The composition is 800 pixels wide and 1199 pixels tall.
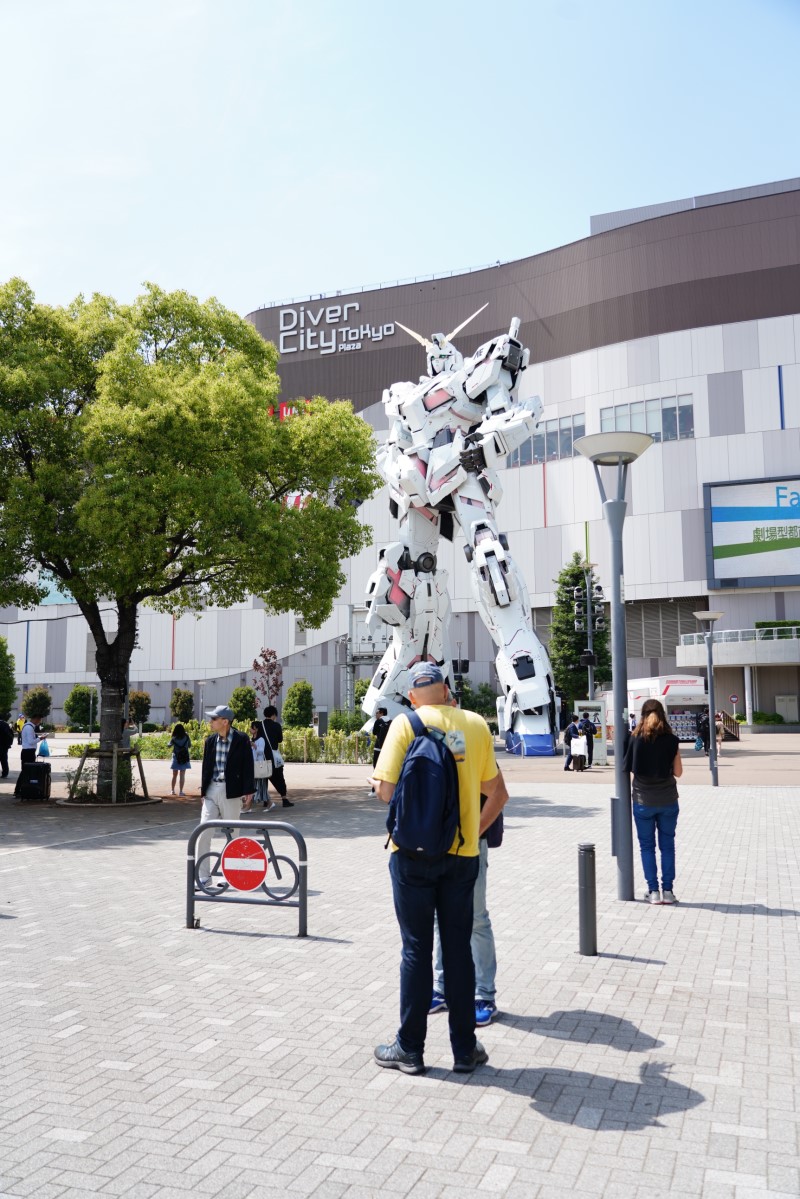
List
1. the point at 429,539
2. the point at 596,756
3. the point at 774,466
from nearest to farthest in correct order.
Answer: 1. the point at 429,539
2. the point at 596,756
3. the point at 774,466

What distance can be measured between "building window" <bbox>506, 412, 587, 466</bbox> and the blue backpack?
48.6 meters

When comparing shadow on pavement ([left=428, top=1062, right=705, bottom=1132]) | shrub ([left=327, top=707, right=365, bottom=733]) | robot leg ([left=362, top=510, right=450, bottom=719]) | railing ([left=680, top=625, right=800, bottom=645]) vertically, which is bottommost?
shadow on pavement ([left=428, top=1062, right=705, bottom=1132])

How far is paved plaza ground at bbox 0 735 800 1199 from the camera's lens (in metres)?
3.61

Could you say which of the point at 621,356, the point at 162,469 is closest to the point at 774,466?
the point at 621,356

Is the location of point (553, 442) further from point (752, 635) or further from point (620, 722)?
point (620, 722)

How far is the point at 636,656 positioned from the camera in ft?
169

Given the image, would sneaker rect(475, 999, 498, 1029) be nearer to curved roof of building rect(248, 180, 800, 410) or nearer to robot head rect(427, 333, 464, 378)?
robot head rect(427, 333, 464, 378)

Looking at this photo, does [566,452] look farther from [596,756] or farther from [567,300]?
[596,756]

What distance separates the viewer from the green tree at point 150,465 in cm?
1655

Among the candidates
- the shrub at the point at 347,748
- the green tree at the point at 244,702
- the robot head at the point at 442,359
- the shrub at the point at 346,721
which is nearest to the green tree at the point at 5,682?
the green tree at the point at 244,702

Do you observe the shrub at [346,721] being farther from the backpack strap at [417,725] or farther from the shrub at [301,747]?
the backpack strap at [417,725]

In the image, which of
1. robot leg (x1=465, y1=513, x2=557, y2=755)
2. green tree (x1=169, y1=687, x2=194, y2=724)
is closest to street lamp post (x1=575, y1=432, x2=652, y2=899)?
robot leg (x1=465, y1=513, x2=557, y2=755)

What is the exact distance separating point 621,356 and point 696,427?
18.7ft

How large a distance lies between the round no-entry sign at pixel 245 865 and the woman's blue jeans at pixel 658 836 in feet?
10.8
